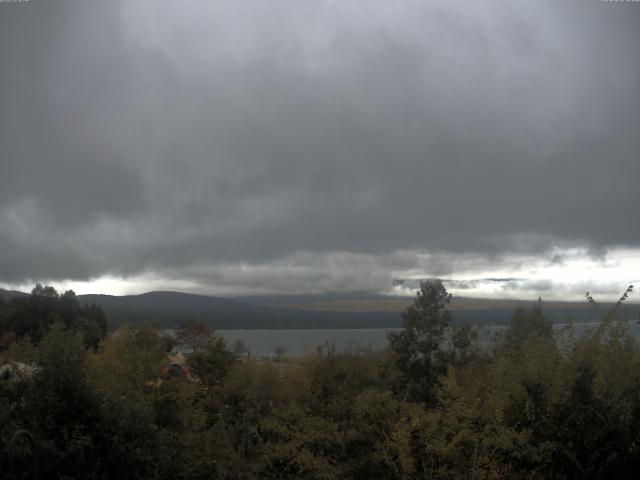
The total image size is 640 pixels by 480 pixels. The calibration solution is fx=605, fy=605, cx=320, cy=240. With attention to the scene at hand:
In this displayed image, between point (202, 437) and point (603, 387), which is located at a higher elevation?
point (603, 387)

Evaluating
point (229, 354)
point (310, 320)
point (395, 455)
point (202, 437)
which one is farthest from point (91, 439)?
point (310, 320)

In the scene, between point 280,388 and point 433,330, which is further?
point 433,330

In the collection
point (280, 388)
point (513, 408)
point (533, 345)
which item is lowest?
point (280, 388)

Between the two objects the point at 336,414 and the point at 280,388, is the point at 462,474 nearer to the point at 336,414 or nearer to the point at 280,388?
the point at 336,414

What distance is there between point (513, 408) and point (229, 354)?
23.0m

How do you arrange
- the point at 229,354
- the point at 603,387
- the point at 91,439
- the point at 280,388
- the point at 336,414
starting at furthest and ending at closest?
the point at 229,354, the point at 280,388, the point at 336,414, the point at 91,439, the point at 603,387

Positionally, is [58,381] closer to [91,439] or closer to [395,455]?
[91,439]

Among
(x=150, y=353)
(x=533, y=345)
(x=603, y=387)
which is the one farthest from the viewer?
(x=150, y=353)

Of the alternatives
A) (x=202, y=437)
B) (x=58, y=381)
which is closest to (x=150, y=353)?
(x=202, y=437)

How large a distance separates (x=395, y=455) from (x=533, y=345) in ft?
13.7

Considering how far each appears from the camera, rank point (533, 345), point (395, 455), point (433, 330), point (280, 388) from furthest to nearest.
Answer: point (433, 330) < point (280, 388) < point (395, 455) < point (533, 345)

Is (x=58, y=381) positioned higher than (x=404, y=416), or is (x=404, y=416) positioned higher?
(x=58, y=381)

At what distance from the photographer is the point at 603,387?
1062 centimetres

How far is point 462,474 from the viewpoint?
12070mm
